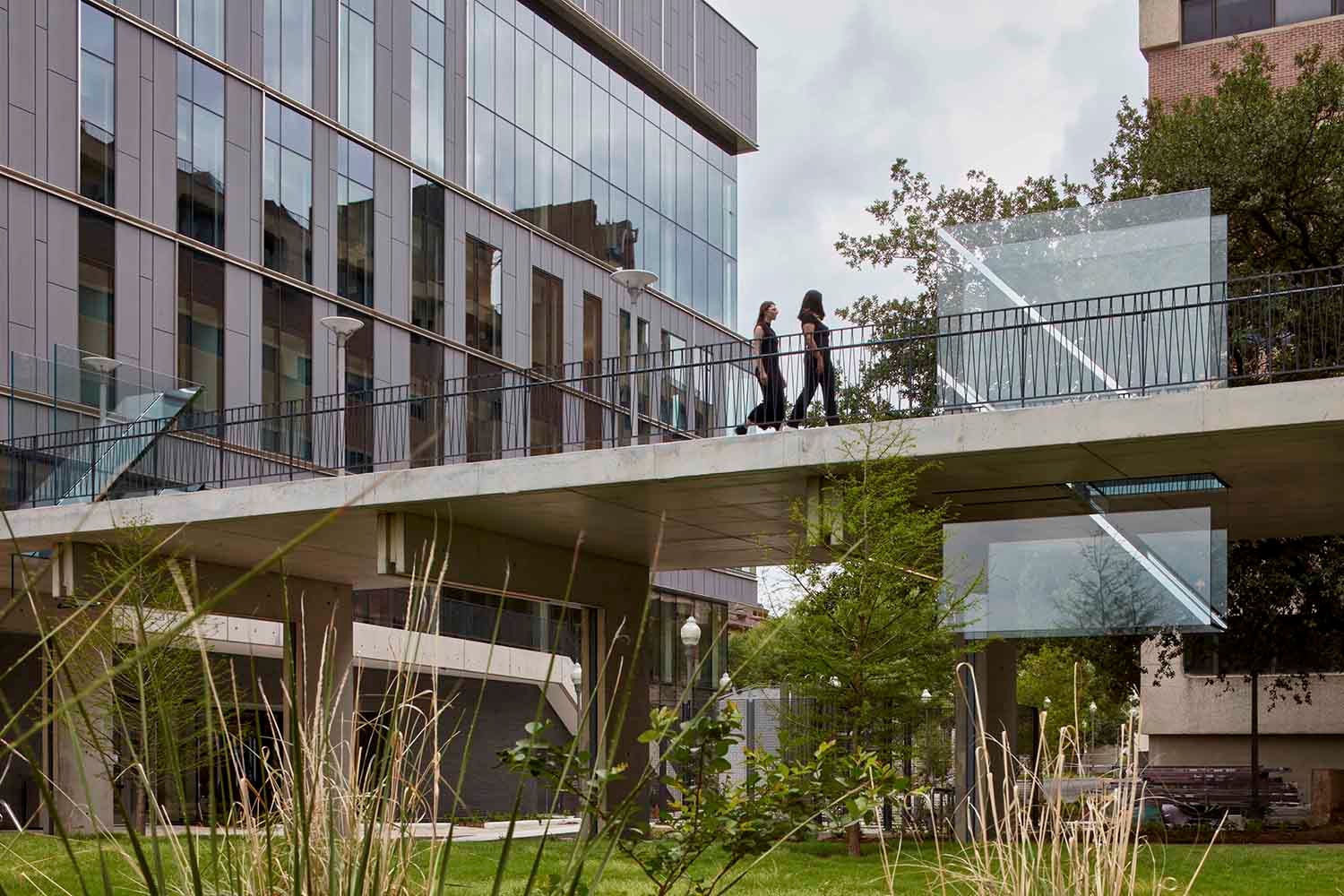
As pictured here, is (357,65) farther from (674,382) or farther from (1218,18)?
(1218,18)

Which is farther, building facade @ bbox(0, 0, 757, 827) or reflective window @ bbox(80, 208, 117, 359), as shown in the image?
reflective window @ bbox(80, 208, 117, 359)

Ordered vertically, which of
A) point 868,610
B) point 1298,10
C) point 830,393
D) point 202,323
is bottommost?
point 868,610

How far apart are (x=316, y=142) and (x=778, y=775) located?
29556 millimetres

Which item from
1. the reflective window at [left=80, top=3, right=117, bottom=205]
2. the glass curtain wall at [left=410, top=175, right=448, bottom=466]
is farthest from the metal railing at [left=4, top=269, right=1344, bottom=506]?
the glass curtain wall at [left=410, top=175, right=448, bottom=466]

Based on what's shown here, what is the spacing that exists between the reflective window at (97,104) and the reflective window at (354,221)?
5.93 metres

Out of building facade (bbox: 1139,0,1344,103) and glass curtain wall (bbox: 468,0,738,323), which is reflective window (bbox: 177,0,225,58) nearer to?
glass curtain wall (bbox: 468,0,738,323)

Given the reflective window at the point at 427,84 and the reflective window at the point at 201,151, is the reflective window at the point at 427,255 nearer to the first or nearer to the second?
the reflective window at the point at 427,84

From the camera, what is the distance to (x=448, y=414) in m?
28.0

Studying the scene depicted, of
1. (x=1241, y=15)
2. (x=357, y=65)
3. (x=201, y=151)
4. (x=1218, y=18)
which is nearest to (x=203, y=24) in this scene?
(x=201, y=151)

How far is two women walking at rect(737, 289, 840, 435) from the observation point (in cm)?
1811

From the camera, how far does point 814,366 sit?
18.2 m

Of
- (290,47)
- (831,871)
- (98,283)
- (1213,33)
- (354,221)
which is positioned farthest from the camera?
(1213,33)

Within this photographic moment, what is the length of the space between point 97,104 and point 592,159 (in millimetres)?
16002

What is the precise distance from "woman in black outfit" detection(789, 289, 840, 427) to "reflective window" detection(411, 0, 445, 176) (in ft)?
66.2
